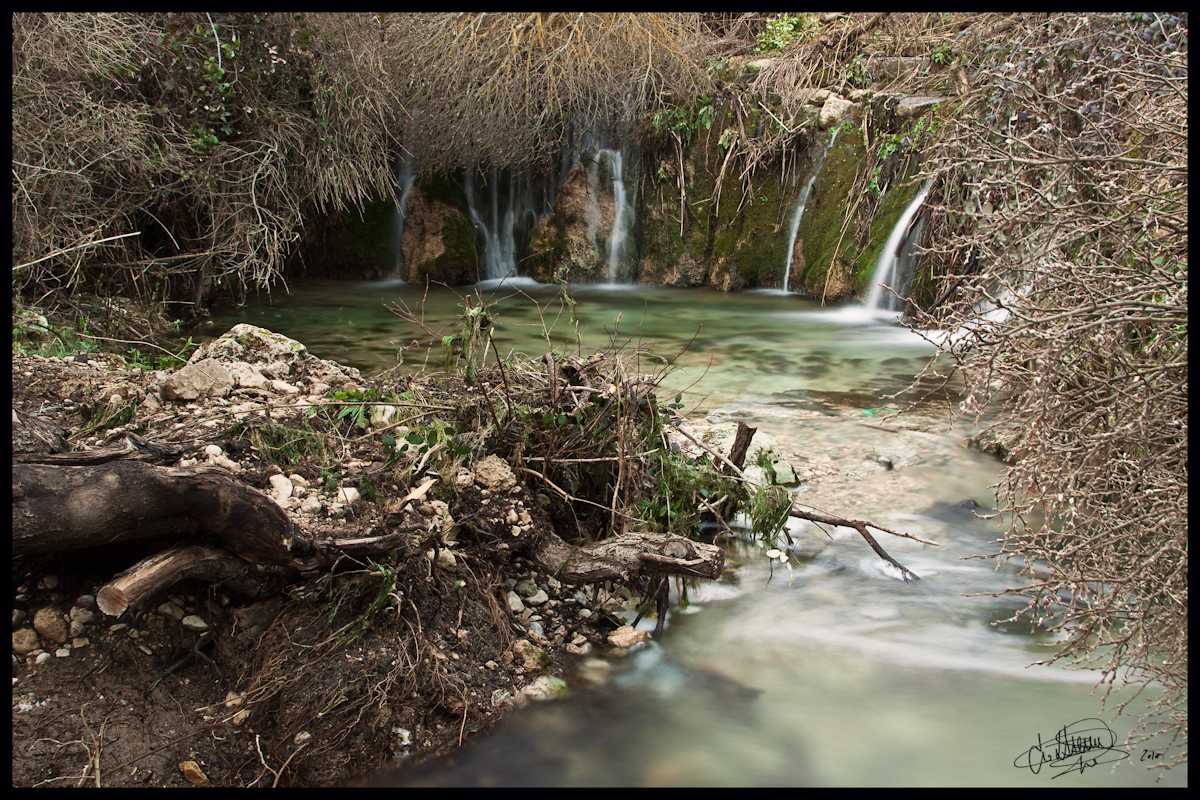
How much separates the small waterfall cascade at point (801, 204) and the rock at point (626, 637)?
7.61 metres

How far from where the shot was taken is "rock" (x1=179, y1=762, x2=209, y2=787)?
2520 mm

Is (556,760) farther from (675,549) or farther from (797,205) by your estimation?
(797,205)

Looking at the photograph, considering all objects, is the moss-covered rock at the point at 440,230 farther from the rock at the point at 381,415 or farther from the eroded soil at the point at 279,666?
the eroded soil at the point at 279,666

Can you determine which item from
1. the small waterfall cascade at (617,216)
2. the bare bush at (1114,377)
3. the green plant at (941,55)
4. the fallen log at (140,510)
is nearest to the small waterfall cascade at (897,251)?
the green plant at (941,55)

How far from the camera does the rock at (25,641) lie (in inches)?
103

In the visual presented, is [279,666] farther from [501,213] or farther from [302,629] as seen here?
[501,213]

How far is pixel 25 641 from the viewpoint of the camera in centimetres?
264

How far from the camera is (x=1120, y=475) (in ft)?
9.37

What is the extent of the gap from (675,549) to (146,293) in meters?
5.83

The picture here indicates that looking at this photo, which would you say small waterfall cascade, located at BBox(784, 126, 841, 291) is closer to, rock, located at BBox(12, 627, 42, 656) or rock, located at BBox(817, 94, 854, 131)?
rock, located at BBox(817, 94, 854, 131)

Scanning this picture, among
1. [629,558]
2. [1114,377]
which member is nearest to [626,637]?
[629,558]

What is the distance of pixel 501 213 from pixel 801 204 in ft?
12.5

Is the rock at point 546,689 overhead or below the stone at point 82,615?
below

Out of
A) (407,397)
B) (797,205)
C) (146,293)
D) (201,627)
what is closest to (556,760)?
(201,627)
